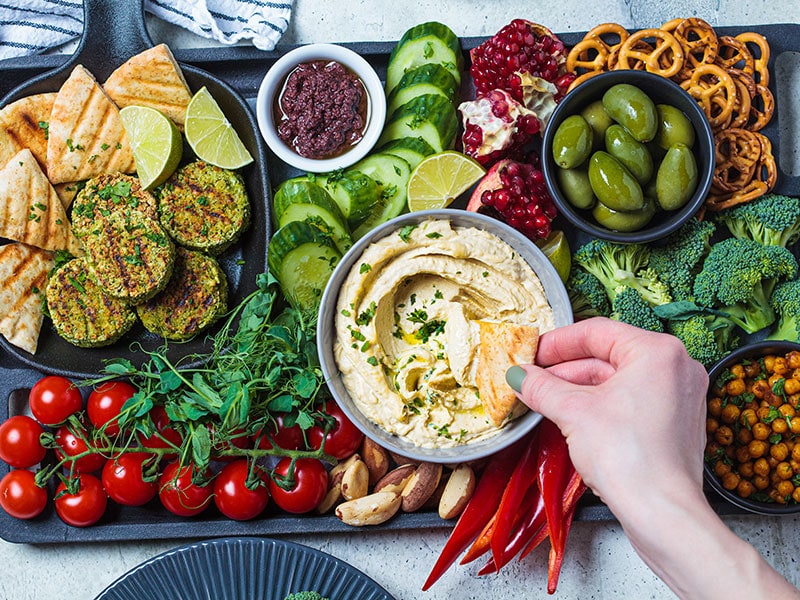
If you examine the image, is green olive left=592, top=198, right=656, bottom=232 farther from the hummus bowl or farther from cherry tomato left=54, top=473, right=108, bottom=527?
cherry tomato left=54, top=473, right=108, bottom=527

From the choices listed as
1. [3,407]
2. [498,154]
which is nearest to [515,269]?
[498,154]

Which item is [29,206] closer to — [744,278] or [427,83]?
[427,83]

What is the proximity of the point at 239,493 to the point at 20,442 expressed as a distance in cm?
75

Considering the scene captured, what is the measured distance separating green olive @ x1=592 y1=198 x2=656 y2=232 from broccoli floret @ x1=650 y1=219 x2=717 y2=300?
0.18 m

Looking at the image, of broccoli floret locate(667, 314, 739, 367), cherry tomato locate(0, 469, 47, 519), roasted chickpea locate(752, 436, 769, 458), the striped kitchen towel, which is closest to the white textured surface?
cherry tomato locate(0, 469, 47, 519)

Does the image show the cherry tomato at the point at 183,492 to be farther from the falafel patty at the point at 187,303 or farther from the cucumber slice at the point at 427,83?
the cucumber slice at the point at 427,83

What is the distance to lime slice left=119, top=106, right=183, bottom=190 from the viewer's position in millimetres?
2562

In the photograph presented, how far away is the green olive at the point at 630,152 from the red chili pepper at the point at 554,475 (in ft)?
2.78

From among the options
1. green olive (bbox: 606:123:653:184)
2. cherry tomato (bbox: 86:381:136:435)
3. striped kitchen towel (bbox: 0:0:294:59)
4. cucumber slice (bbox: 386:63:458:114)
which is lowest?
cherry tomato (bbox: 86:381:136:435)

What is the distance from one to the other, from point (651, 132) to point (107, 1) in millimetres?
1855

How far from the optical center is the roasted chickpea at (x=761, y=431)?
2.44m

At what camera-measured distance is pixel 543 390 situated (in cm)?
187

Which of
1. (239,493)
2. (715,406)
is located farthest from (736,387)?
(239,493)

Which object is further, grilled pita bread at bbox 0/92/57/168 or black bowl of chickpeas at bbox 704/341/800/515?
grilled pita bread at bbox 0/92/57/168
